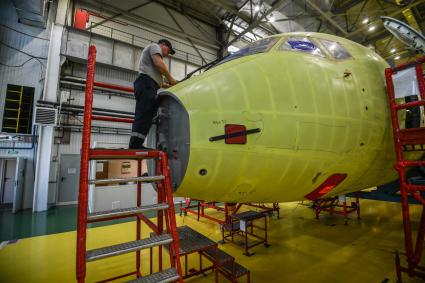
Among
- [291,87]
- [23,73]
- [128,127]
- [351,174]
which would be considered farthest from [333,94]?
[23,73]

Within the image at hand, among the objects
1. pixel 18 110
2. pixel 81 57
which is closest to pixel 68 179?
pixel 18 110

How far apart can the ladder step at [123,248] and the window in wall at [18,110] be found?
40.8ft

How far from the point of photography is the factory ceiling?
1241 centimetres

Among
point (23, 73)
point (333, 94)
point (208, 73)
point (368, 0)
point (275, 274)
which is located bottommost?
point (275, 274)

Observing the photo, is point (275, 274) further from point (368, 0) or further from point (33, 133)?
point (368, 0)

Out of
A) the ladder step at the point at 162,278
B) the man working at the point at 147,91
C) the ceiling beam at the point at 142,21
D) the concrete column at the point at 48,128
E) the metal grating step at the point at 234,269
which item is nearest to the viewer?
the ladder step at the point at 162,278

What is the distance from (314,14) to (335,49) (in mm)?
12074

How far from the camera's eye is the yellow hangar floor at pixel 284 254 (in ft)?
16.3

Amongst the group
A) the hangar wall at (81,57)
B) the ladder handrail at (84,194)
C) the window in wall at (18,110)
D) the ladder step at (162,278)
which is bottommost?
the ladder step at (162,278)

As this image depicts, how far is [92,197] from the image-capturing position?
1060 centimetres

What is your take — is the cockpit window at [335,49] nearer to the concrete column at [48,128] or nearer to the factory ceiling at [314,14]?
the factory ceiling at [314,14]

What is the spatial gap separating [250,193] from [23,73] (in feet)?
46.3

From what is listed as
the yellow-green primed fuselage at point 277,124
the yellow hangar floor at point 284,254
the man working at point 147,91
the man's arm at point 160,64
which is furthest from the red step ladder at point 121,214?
the yellow hangar floor at point 284,254

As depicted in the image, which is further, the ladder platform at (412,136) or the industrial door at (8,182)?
the industrial door at (8,182)
